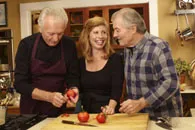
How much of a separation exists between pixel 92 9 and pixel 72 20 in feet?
1.27

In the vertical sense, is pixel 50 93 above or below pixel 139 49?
below

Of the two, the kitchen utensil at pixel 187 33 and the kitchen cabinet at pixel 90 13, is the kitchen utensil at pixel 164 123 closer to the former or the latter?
the kitchen utensil at pixel 187 33

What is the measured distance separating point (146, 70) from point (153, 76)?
2.1 inches

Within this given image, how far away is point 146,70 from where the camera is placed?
6.18 feet

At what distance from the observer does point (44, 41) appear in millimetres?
2033

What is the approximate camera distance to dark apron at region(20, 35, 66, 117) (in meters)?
2.00

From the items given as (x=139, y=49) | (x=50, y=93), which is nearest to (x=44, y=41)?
(x=50, y=93)

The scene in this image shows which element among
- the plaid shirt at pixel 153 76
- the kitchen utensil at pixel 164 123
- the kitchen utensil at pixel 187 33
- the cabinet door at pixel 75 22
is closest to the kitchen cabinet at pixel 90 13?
the cabinet door at pixel 75 22

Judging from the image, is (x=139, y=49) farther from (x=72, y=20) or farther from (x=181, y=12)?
(x=72, y=20)

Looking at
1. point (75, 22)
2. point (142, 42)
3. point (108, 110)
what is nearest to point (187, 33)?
point (75, 22)

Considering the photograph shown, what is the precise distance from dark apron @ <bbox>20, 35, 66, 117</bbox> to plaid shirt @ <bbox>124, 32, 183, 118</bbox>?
1.37 feet

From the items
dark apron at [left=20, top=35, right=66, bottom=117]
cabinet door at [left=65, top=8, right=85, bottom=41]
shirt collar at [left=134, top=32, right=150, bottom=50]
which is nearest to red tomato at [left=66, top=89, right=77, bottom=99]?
dark apron at [left=20, top=35, right=66, bottom=117]

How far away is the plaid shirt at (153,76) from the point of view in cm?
177

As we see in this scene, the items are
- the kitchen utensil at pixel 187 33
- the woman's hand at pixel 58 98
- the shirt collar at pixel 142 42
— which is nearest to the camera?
the woman's hand at pixel 58 98
